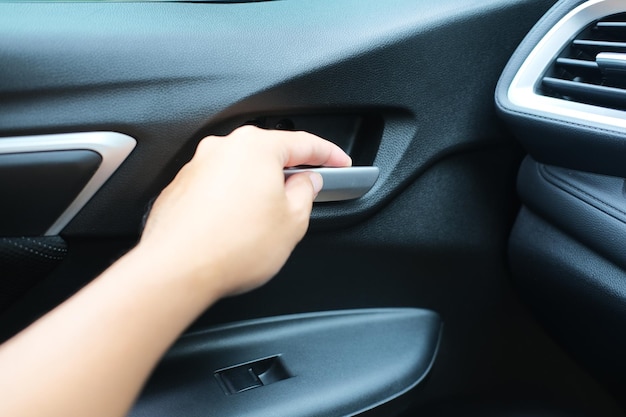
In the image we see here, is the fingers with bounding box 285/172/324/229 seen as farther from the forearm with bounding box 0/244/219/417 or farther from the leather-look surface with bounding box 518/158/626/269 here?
the leather-look surface with bounding box 518/158/626/269

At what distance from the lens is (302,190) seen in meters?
0.75

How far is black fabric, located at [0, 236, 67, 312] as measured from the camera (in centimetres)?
89

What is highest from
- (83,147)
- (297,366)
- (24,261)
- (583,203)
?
(83,147)

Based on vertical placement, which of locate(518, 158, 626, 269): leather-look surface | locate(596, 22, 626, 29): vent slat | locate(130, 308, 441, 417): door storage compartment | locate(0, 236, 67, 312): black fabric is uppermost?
locate(596, 22, 626, 29): vent slat

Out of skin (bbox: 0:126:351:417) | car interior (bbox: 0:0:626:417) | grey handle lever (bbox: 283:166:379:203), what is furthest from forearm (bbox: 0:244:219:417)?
grey handle lever (bbox: 283:166:379:203)

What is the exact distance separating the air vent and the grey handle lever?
0.82ft

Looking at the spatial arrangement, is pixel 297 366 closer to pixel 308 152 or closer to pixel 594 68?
pixel 308 152

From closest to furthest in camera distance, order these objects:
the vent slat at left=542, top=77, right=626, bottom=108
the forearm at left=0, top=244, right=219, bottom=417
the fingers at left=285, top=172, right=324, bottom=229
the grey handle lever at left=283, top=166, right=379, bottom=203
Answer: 1. the forearm at left=0, top=244, right=219, bottom=417
2. the fingers at left=285, top=172, right=324, bottom=229
3. the vent slat at left=542, top=77, right=626, bottom=108
4. the grey handle lever at left=283, top=166, right=379, bottom=203

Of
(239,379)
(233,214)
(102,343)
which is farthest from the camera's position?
(239,379)

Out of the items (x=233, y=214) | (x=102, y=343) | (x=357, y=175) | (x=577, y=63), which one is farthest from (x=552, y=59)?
(x=102, y=343)

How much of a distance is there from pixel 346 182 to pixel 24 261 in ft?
1.36

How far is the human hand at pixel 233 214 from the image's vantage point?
2.07ft

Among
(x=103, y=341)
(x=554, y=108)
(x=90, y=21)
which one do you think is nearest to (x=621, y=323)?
(x=554, y=108)

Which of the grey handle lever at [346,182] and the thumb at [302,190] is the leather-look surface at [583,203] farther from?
the thumb at [302,190]
